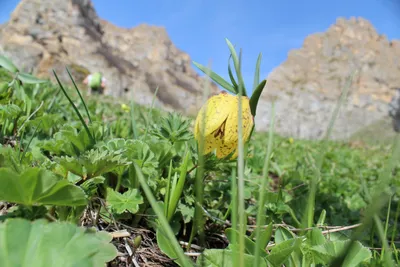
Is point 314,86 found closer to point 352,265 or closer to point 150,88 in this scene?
point 150,88

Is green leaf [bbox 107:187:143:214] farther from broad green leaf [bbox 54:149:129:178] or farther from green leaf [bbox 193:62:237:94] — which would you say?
green leaf [bbox 193:62:237:94]

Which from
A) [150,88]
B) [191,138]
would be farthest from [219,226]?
[150,88]

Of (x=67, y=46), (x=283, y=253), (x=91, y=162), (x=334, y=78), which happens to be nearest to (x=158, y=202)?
(x=91, y=162)

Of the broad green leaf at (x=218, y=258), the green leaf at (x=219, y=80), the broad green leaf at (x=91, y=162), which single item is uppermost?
the green leaf at (x=219, y=80)

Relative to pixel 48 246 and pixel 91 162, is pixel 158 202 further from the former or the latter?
pixel 48 246

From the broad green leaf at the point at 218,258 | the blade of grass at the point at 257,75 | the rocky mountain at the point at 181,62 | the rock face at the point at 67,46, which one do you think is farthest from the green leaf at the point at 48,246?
the rocky mountain at the point at 181,62

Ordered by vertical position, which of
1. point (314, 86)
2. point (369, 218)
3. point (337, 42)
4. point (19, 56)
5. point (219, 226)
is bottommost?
point (219, 226)

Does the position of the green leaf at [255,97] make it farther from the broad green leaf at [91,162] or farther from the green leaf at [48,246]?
the green leaf at [48,246]
